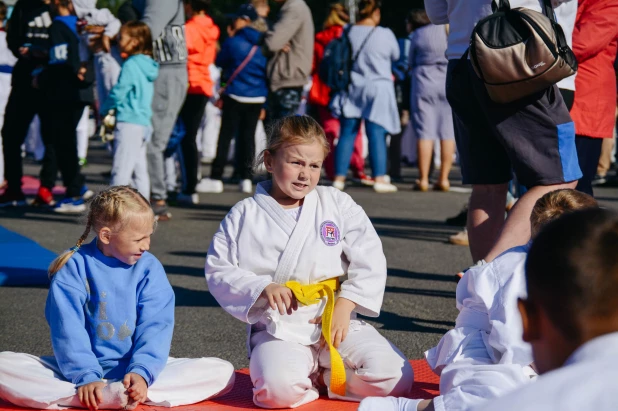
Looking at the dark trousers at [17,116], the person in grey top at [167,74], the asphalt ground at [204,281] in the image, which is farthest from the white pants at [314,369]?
the dark trousers at [17,116]

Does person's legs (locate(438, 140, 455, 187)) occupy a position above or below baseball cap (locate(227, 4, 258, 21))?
below

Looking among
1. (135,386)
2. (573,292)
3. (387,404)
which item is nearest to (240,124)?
(135,386)

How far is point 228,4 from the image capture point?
148 feet

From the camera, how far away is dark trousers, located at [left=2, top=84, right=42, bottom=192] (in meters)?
8.93

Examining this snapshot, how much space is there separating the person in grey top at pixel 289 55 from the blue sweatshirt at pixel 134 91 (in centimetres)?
213

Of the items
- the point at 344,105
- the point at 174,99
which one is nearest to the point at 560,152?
the point at 174,99

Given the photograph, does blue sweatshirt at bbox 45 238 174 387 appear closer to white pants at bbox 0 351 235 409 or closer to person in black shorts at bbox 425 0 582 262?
white pants at bbox 0 351 235 409

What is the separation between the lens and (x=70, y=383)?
352cm

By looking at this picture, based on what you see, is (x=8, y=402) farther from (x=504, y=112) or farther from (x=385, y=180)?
(x=385, y=180)

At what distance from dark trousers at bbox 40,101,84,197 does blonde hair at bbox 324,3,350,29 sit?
3.73 meters

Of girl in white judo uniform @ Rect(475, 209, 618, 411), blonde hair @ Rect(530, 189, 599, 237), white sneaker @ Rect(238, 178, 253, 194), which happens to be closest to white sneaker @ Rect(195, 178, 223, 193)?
white sneaker @ Rect(238, 178, 253, 194)

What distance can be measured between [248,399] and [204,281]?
239 cm

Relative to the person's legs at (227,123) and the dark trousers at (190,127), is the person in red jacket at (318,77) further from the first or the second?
the dark trousers at (190,127)

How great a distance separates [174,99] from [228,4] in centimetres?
3776
